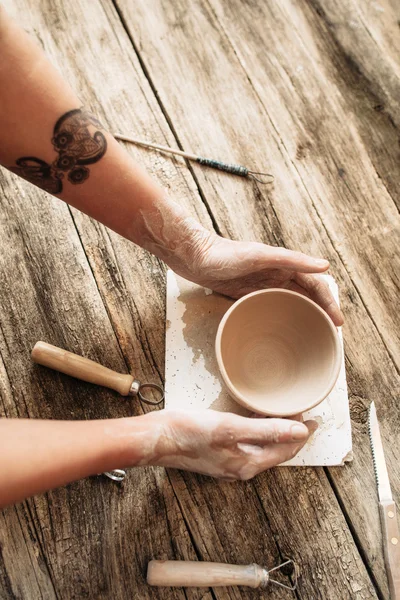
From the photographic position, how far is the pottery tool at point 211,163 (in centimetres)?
149

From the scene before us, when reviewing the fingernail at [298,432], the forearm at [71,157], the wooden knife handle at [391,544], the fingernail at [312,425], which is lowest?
the wooden knife handle at [391,544]

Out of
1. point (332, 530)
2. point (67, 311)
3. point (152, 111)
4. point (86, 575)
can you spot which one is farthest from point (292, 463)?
point (152, 111)

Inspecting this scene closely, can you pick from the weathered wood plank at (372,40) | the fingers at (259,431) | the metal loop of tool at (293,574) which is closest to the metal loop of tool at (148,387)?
the fingers at (259,431)

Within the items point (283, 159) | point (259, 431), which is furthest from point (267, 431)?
point (283, 159)

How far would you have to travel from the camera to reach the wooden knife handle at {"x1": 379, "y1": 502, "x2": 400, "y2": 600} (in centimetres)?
113

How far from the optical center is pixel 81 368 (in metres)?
1.22

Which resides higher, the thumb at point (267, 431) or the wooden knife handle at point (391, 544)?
the thumb at point (267, 431)

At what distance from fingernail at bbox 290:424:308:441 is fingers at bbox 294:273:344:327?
0.33 metres

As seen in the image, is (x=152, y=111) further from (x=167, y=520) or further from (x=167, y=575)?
(x=167, y=575)

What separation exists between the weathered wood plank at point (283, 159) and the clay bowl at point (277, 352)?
0.70 ft

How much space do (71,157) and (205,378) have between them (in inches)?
25.4

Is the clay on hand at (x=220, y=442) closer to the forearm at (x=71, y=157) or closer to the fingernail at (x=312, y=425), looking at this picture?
the fingernail at (x=312, y=425)

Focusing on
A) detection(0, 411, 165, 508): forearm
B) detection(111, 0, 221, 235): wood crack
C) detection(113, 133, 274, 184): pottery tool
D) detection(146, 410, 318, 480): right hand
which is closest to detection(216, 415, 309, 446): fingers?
detection(146, 410, 318, 480): right hand

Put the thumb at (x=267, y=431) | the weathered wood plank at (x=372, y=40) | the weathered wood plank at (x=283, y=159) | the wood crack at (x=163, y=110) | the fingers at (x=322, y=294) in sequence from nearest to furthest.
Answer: the thumb at (x=267, y=431)
the fingers at (x=322, y=294)
the weathered wood plank at (x=283, y=159)
the wood crack at (x=163, y=110)
the weathered wood plank at (x=372, y=40)
